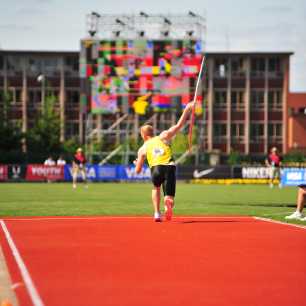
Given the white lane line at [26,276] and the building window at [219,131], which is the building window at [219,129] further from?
the white lane line at [26,276]

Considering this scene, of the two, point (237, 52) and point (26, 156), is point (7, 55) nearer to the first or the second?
point (237, 52)

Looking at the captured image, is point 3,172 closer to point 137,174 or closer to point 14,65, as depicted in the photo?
point 137,174

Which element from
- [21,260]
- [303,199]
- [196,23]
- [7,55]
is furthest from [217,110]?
[21,260]

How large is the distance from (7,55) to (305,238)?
84.0 meters

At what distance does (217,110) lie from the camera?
319ft

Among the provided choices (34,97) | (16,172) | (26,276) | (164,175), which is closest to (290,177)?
(16,172)

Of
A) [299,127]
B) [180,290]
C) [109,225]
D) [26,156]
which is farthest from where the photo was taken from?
[299,127]

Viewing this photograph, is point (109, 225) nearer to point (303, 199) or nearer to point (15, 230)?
point (15, 230)

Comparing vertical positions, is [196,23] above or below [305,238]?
above

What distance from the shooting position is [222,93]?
97.1 meters

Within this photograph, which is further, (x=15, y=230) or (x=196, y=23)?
(x=196, y=23)

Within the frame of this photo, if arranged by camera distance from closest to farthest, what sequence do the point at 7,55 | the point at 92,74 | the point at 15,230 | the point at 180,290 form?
the point at 180,290 → the point at 15,230 → the point at 92,74 → the point at 7,55

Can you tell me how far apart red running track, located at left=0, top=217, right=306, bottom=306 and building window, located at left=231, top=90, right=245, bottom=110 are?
8225 cm

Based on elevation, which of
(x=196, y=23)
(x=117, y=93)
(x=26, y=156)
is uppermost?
(x=196, y=23)
